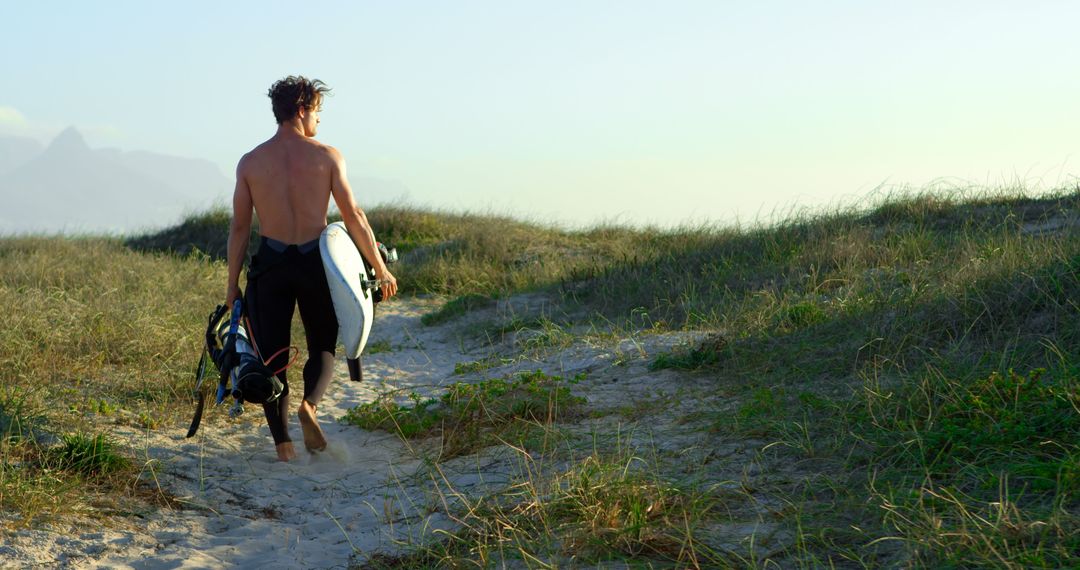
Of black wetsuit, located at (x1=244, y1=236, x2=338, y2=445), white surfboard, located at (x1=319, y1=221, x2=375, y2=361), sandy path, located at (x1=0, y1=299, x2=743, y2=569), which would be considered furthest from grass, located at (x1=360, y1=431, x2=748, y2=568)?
black wetsuit, located at (x1=244, y1=236, x2=338, y2=445)

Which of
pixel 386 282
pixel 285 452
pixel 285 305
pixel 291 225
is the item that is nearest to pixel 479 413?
pixel 386 282

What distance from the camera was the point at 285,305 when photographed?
16.0ft

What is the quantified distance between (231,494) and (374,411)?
137cm

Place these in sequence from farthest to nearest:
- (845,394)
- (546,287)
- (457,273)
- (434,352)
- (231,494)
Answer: (457,273) < (546,287) < (434,352) < (845,394) < (231,494)

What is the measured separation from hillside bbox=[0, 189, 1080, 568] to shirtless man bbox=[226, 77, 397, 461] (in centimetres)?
77

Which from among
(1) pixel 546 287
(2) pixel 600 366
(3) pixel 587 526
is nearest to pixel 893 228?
(1) pixel 546 287

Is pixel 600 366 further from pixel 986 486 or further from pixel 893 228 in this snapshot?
pixel 893 228

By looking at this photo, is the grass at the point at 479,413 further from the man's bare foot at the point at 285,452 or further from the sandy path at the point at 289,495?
the man's bare foot at the point at 285,452

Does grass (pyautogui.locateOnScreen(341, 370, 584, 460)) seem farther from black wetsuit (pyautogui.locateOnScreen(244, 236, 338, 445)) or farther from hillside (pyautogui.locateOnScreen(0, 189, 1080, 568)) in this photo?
black wetsuit (pyautogui.locateOnScreen(244, 236, 338, 445))

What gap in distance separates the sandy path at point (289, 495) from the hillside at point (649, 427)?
2 centimetres

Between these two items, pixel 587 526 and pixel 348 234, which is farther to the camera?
pixel 348 234

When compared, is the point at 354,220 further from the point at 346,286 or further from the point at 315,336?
the point at 315,336

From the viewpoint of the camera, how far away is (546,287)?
10.4 meters

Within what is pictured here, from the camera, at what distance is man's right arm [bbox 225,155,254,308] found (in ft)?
15.8
